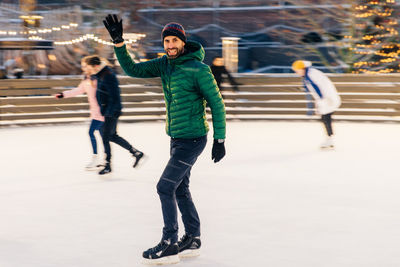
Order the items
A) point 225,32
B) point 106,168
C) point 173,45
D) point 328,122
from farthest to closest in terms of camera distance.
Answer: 1. point 225,32
2. point 328,122
3. point 106,168
4. point 173,45

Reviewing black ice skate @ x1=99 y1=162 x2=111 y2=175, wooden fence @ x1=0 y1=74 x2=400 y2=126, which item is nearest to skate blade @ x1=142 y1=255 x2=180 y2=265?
black ice skate @ x1=99 y1=162 x2=111 y2=175

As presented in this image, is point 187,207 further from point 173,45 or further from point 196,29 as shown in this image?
point 196,29

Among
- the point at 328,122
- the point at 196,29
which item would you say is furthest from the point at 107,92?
the point at 196,29

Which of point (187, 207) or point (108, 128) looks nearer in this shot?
point (187, 207)

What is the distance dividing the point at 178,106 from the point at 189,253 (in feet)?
3.61

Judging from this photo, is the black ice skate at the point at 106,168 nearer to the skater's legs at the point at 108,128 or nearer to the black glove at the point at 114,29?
the skater's legs at the point at 108,128

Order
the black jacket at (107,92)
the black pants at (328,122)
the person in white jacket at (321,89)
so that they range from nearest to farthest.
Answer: the black jacket at (107,92) < the person in white jacket at (321,89) < the black pants at (328,122)

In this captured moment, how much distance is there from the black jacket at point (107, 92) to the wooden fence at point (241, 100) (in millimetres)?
6999

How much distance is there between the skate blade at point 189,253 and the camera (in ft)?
14.0

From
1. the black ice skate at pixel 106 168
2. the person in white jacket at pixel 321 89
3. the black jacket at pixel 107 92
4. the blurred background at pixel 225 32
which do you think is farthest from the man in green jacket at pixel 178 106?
the blurred background at pixel 225 32

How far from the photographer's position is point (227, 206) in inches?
232

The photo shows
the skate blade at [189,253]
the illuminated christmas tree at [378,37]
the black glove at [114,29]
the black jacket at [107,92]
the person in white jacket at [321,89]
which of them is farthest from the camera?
the illuminated christmas tree at [378,37]

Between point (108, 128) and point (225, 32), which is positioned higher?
point (108, 128)

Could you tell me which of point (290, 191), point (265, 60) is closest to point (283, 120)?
point (290, 191)
